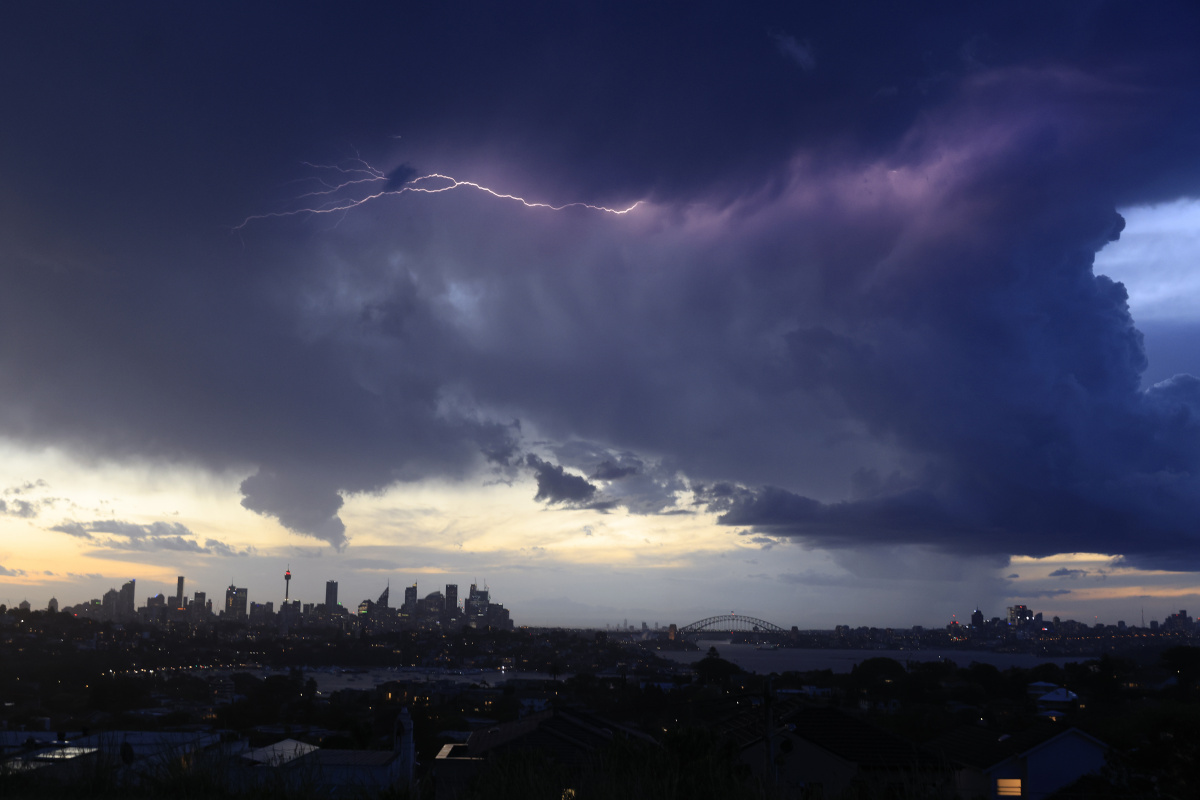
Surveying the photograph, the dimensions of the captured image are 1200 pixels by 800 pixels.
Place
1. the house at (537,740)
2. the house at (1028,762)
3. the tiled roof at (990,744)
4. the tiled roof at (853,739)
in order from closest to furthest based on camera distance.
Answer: the house at (537,740), the tiled roof at (853,739), the house at (1028,762), the tiled roof at (990,744)

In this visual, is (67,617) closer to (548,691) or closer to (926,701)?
(548,691)

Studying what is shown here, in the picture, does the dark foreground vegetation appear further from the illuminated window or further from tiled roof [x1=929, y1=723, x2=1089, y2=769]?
the illuminated window

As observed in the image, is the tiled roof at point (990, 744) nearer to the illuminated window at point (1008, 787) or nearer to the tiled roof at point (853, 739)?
the illuminated window at point (1008, 787)

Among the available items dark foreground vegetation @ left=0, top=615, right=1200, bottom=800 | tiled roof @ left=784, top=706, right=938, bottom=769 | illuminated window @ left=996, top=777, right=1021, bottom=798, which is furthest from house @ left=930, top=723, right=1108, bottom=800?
tiled roof @ left=784, top=706, right=938, bottom=769

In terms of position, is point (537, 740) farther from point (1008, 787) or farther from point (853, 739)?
point (1008, 787)

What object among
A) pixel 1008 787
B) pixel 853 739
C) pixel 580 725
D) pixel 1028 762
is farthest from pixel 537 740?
pixel 1028 762

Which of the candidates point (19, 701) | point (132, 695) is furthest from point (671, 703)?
point (19, 701)

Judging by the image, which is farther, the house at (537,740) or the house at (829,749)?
the house at (829,749)

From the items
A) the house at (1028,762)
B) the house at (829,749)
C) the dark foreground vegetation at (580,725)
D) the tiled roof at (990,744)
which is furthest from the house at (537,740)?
the tiled roof at (990,744)
